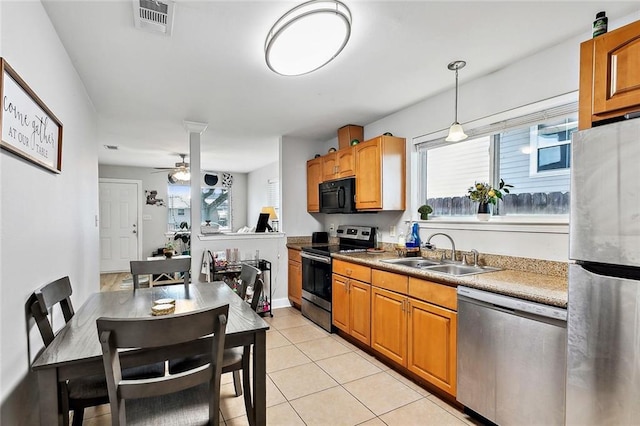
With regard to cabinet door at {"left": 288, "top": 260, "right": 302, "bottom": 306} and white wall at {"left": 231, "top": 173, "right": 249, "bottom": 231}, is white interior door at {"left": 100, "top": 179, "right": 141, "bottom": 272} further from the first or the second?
cabinet door at {"left": 288, "top": 260, "right": 302, "bottom": 306}

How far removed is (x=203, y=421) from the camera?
4.28ft

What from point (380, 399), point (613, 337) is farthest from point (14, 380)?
point (613, 337)

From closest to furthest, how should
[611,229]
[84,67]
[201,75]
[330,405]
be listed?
[611,229]
[330,405]
[84,67]
[201,75]

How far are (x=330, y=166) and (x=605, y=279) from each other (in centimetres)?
312

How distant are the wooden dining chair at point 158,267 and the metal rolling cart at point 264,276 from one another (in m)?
1.21

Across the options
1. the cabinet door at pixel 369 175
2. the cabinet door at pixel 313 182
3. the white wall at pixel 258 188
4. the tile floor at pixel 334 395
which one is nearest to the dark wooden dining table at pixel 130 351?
the tile floor at pixel 334 395

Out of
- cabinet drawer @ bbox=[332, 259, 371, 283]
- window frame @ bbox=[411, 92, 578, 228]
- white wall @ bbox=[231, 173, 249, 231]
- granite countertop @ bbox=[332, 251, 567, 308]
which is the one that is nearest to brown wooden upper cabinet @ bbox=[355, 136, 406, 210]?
window frame @ bbox=[411, 92, 578, 228]

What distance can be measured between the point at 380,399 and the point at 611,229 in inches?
67.1

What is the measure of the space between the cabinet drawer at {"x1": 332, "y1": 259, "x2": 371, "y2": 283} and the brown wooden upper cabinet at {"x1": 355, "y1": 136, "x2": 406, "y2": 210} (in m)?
0.66

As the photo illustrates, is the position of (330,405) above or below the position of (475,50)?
below

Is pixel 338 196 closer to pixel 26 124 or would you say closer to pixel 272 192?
pixel 26 124

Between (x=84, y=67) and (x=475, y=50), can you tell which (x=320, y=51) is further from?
(x=84, y=67)

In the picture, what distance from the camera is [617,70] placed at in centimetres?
131

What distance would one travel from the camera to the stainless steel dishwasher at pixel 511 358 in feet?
5.09
